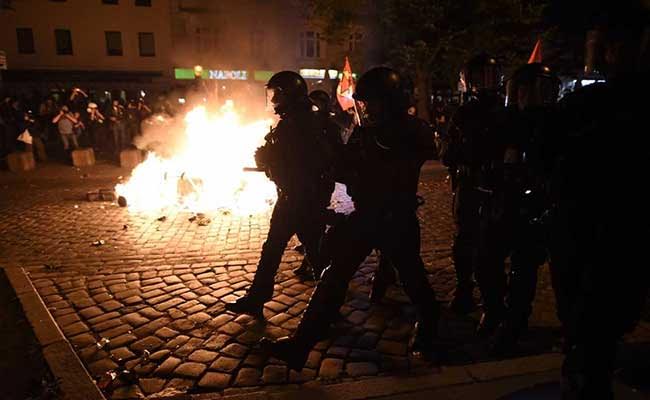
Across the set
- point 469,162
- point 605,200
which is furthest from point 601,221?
point 469,162

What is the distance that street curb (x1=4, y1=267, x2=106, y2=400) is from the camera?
11.5 ft

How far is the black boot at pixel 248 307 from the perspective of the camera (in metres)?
4.72

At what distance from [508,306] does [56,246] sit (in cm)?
646

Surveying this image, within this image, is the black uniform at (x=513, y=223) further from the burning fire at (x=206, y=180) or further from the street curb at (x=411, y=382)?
the burning fire at (x=206, y=180)

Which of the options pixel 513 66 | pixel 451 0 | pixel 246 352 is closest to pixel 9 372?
pixel 246 352

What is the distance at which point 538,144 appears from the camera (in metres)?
2.64

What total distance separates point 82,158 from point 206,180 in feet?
22.6

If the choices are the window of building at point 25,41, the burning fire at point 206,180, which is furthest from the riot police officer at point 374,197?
the window of building at point 25,41

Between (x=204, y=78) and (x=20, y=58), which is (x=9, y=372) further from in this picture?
(x=20, y=58)

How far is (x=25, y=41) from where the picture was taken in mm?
31391

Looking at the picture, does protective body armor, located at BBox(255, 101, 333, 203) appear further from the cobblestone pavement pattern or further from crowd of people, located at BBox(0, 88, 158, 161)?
crowd of people, located at BBox(0, 88, 158, 161)

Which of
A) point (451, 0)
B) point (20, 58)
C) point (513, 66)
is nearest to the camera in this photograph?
point (451, 0)

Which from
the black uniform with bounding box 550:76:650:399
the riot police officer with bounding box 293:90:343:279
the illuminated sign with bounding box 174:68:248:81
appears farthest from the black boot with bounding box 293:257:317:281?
the illuminated sign with bounding box 174:68:248:81

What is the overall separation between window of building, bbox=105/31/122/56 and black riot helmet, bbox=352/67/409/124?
33994mm
